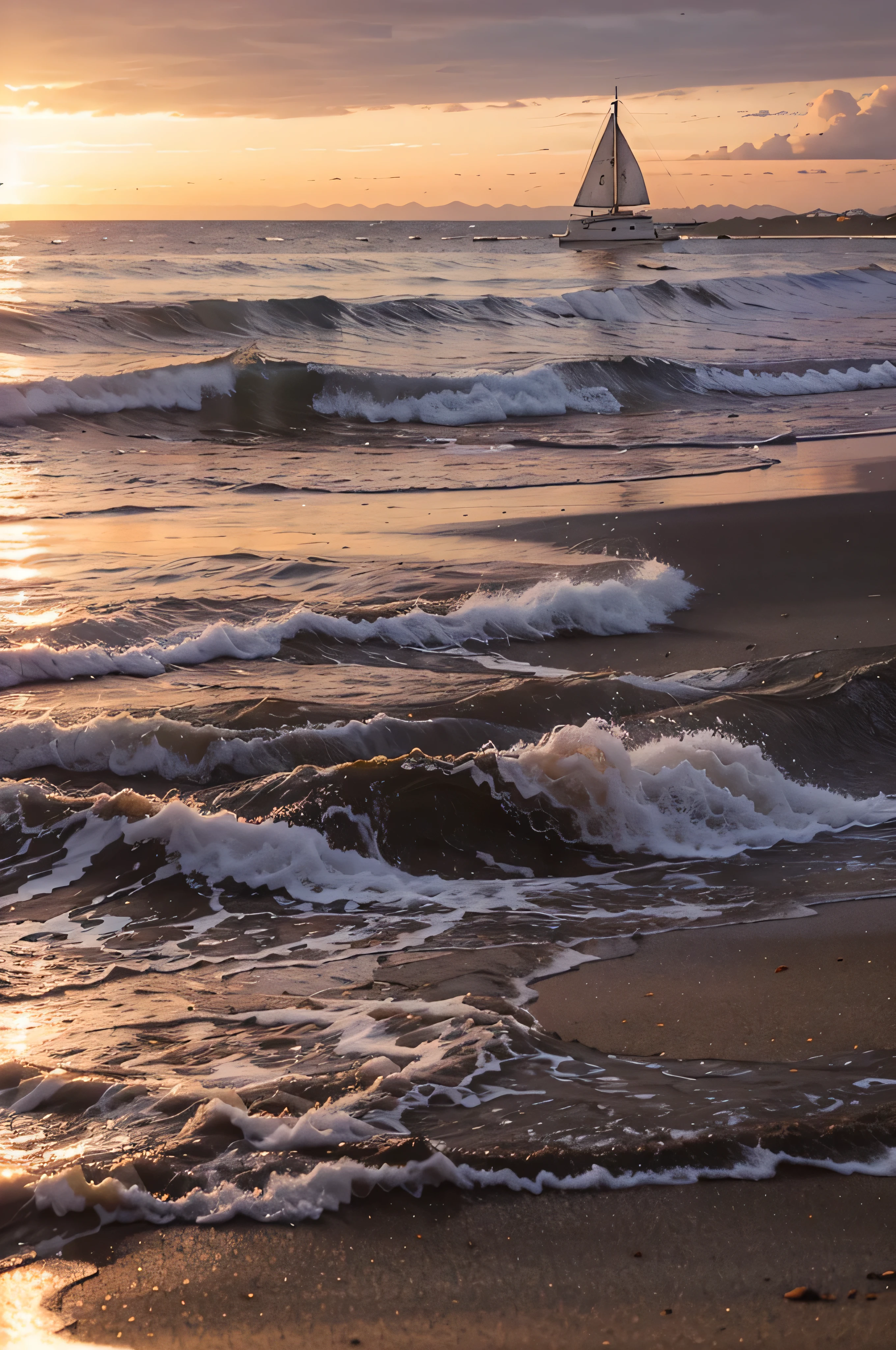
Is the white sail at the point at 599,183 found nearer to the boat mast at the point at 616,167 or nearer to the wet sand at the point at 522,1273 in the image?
the boat mast at the point at 616,167

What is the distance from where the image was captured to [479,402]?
19688mm

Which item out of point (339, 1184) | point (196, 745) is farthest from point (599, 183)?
point (339, 1184)

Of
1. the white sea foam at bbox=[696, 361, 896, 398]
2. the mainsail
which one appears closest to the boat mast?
the mainsail

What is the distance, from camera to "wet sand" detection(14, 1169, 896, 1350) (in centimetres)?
228

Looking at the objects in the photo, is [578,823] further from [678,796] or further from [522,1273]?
[522,1273]

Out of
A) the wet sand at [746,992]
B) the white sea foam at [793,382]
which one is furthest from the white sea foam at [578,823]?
the white sea foam at [793,382]

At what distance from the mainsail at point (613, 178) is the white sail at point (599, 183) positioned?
21 millimetres

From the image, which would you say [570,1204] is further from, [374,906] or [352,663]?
[352,663]

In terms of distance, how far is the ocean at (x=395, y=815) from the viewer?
2.84 meters

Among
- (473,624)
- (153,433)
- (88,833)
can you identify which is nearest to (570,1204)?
(88,833)

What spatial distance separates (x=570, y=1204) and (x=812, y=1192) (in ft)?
1.79

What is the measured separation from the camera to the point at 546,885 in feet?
15.1

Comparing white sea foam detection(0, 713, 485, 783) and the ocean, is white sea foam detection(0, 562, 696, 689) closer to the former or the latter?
the ocean

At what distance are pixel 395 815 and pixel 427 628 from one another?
3015 millimetres
